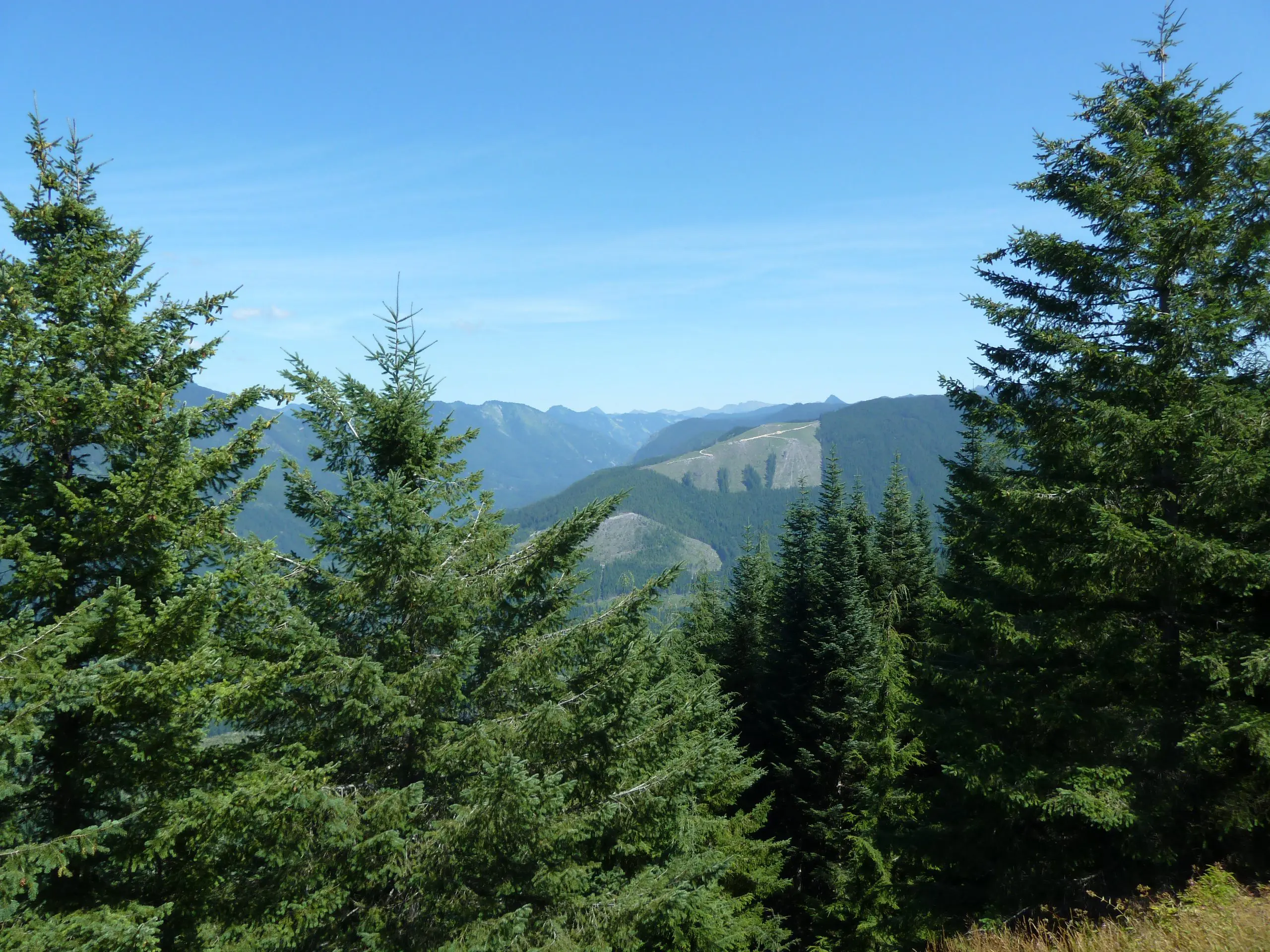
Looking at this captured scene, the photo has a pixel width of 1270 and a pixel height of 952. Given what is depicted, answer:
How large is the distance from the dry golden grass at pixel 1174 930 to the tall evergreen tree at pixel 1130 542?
1183mm

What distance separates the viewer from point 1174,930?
647 cm

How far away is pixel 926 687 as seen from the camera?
1344 cm

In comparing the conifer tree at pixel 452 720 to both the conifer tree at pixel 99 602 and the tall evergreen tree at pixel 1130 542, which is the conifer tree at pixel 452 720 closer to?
the conifer tree at pixel 99 602

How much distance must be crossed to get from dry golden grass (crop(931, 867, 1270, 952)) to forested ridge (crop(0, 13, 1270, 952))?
16 centimetres

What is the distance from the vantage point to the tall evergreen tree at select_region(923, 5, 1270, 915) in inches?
332

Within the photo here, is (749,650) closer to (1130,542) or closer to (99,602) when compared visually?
(1130,542)

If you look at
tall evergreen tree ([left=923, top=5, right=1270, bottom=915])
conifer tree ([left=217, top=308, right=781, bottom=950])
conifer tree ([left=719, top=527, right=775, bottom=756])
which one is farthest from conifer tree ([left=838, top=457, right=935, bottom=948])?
conifer tree ([left=217, top=308, right=781, bottom=950])

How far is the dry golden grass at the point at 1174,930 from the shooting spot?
19.8 ft

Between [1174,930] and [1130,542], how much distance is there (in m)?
3.98

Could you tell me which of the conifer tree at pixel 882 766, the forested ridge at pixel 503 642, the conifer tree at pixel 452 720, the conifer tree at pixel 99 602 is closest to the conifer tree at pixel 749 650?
the conifer tree at pixel 882 766

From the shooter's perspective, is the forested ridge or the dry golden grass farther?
the forested ridge

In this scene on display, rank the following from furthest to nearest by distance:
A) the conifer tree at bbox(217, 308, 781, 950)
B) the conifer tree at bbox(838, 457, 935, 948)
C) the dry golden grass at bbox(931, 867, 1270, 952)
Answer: the conifer tree at bbox(838, 457, 935, 948) < the conifer tree at bbox(217, 308, 781, 950) < the dry golden grass at bbox(931, 867, 1270, 952)

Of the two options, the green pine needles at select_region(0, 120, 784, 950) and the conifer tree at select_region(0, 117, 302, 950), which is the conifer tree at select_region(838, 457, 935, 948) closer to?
the green pine needles at select_region(0, 120, 784, 950)

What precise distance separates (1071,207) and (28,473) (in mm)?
14540
